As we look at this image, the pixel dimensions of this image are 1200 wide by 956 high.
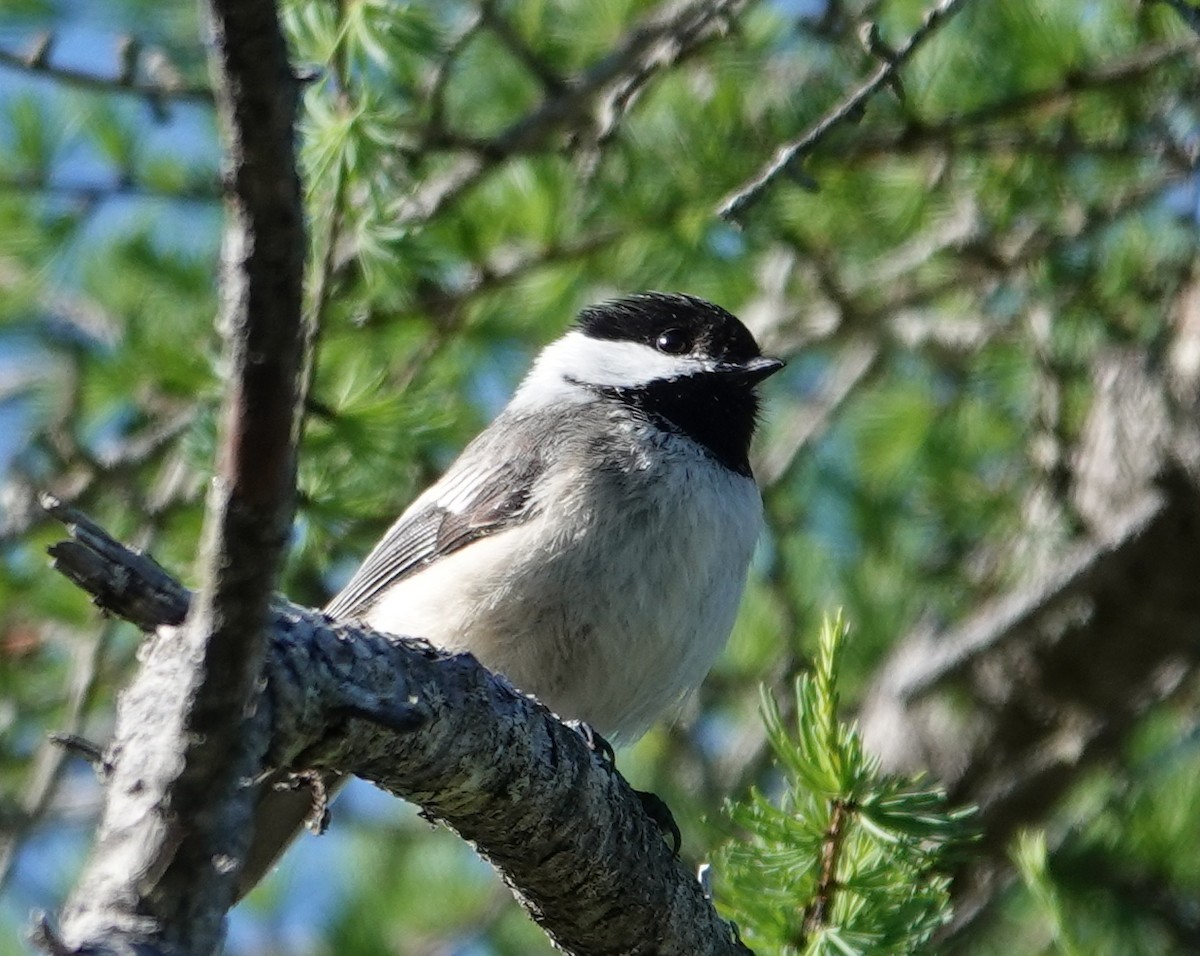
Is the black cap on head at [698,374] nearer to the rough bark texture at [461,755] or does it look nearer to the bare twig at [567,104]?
the bare twig at [567,104]

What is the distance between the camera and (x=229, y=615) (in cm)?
134

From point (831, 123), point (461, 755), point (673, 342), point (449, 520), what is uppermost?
point (831, 123)

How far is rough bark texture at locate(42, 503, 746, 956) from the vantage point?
1.60 meters

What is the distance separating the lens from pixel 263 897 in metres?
5.05

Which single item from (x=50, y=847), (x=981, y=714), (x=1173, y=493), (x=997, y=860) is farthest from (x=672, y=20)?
(x=50, y=847)

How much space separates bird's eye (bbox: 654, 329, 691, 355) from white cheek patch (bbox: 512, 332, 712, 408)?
0.02 m

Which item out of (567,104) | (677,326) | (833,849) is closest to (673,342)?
(677,326)

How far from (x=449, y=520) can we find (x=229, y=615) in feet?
6.84

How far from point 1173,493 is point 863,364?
3.04ft

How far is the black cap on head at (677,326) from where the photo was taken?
3656 mm

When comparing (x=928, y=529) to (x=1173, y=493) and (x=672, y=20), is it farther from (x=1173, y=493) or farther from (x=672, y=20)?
(x=672, y=20)

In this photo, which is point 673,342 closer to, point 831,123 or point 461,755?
point 831,123

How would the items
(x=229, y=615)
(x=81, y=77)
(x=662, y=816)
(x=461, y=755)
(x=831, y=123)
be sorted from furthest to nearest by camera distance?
(x=81, y=77)
(x=662, y=816)
(x=831, y=123)
(x=461, y=755)
(x=229, y=615)

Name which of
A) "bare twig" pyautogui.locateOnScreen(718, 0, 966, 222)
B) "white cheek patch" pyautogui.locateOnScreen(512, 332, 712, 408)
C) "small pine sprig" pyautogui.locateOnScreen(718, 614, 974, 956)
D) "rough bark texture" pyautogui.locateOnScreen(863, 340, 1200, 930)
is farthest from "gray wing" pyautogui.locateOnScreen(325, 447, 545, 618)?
"rough bark texture" pyautogui.locateOnScreen(863, 340, 1200, 930)
